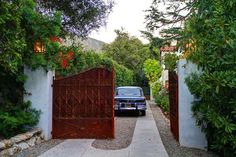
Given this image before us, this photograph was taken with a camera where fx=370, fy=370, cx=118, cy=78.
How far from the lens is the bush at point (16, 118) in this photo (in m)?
9.43

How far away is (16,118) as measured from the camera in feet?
32.2

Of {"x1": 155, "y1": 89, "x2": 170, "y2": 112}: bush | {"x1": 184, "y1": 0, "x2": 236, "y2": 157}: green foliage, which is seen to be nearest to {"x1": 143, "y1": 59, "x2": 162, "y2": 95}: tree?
{"x1": 155, "y1": 89, "x2": 170, "y2": 112}: bush

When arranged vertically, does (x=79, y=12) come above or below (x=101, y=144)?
above

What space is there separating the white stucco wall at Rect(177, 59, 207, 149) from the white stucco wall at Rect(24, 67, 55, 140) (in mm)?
3896

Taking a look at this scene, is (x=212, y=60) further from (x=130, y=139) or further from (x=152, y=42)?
(x=152, y=42)

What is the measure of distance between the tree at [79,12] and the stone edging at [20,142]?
20.4 ft

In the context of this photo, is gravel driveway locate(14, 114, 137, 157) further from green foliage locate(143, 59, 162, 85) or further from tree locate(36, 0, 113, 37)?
green foliage locate(143, 59, 162, 85)

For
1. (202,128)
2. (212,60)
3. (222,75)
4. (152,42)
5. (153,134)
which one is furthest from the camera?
(152,42)

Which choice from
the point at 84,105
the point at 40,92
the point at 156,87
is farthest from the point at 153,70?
the point at 40,92

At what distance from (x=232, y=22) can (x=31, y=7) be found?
17.9ft

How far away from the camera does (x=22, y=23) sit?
10.0 m

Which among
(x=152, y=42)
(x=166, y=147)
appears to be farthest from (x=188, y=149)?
(x=152, y=42)

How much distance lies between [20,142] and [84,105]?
2.65m

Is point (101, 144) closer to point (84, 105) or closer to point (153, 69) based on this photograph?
point (84, 105)
